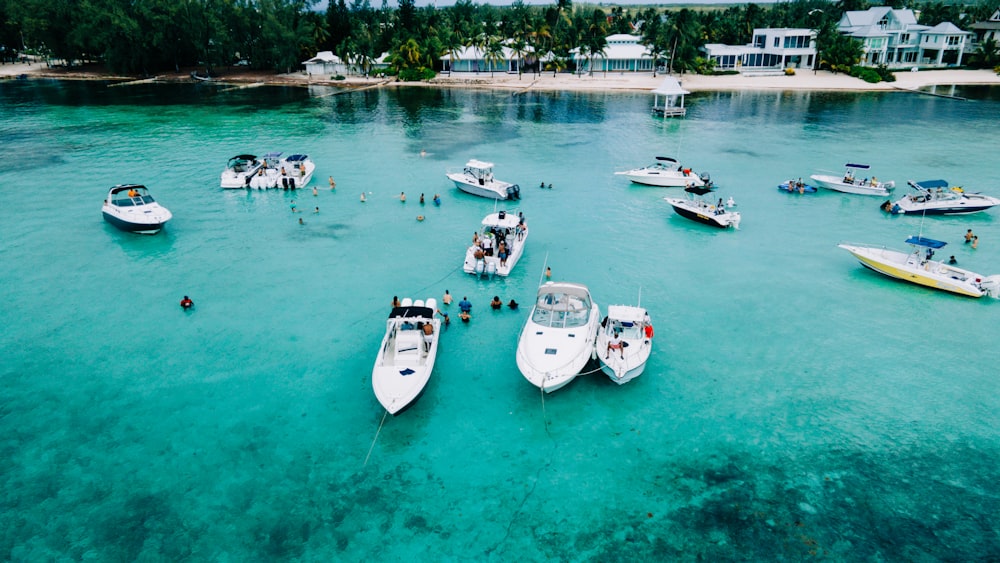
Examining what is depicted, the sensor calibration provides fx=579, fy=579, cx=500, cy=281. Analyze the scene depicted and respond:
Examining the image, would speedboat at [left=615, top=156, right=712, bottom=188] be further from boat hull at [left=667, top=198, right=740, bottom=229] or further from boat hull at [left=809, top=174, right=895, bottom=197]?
boat hull at [left=809, top=174, right=895, bottom=197]

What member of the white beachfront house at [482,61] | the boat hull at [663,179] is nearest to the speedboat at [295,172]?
the boat hull at [663,179]

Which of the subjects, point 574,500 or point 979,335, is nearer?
point 574,500

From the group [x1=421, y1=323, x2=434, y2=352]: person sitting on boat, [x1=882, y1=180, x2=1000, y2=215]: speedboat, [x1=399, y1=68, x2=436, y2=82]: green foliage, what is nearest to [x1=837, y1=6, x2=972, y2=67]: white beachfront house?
[x1=399, y1=68, x2=436, y2=82]: green foliage

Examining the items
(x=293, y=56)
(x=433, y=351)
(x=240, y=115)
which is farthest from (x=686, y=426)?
(x=293, y=56)

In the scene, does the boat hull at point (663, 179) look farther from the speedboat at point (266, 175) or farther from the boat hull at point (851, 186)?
the speedboat at point (266, 175)

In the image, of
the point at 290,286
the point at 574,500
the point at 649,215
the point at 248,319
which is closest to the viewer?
the point at 574,500

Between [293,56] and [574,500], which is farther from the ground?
[293,56]

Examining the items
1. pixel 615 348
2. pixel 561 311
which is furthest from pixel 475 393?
pixel 615 348

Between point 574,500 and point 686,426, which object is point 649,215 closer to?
point 686,426
